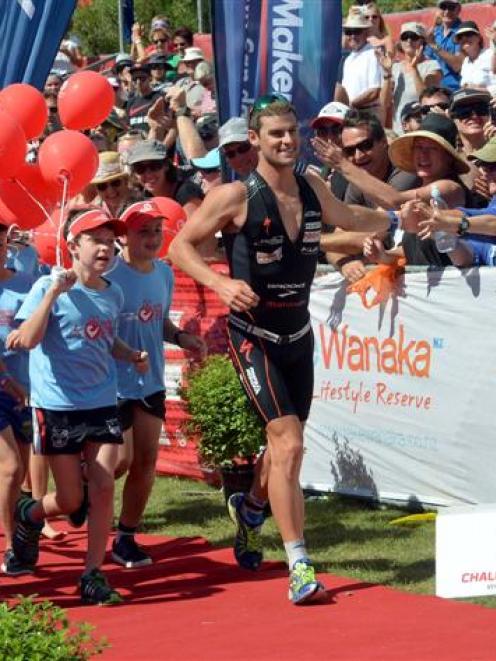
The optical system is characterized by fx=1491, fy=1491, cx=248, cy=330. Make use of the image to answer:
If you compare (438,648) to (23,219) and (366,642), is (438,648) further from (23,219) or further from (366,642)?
(23,219)

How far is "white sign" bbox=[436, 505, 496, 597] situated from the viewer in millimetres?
6434

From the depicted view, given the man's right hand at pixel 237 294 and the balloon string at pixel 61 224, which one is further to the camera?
the balloon string at pixel 61 224

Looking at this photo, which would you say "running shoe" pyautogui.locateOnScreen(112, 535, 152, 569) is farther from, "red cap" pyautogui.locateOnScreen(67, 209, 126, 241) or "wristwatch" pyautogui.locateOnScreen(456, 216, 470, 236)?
"wristwatch" pyautogui.locateOnScreen(456, 216, 470, 236)

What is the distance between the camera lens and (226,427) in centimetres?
980

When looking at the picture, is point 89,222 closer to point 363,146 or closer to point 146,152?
point 363,146

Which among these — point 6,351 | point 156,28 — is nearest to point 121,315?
point 6,351

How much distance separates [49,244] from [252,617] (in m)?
2.71

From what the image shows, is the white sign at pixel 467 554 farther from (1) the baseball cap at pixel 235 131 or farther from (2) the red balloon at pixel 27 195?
(1) the baseball cap at pixel 235 131

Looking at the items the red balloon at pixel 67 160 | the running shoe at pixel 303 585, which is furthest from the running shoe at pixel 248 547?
the red balloon at pixel 67 160

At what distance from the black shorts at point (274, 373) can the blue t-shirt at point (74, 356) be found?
718 mm

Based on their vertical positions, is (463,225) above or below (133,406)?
above

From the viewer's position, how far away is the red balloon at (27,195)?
8.29 meters

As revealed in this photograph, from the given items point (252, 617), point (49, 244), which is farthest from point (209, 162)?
point (252, 617)

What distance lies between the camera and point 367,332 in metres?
9.94
